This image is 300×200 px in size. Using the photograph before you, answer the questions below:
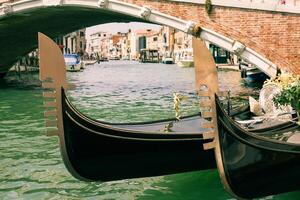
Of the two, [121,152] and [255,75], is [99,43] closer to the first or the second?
[255,75]

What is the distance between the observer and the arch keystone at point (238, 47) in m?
7.41

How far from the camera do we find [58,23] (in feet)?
42.0

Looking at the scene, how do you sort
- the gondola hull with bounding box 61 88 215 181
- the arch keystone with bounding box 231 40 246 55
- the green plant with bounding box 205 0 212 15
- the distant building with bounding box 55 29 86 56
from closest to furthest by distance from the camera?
the gondola hull with bounding box 61 88 215 181 → the arch keystone with bounding box 231 40 246 55 → the green plant with bounding box 205 0 212 15 → the distant building with bounding box 55 29 86 56

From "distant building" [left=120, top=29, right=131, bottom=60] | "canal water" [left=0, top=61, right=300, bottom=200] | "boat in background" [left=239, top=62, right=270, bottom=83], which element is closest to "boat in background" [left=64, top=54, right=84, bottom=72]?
"boat in background" [left=239, top=62, right=270, bottom=83]

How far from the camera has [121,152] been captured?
131 inches

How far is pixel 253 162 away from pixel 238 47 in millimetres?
4691

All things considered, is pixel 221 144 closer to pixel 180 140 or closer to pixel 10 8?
pixel 180 140

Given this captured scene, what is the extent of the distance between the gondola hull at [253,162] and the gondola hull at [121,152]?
2.09 feet

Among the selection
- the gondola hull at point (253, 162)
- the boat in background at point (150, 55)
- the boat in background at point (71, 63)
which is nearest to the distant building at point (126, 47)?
the boat in background at point (150, 55)

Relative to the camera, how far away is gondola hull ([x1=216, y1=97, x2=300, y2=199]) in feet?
9.28

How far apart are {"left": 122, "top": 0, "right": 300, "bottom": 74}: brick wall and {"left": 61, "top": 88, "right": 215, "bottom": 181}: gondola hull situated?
407 cm

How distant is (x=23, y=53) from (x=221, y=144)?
47.1 feet

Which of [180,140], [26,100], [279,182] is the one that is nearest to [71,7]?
[26,100]

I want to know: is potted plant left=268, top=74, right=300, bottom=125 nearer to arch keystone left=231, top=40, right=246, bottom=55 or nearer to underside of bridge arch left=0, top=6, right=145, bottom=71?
arch keystone left=231, top=40, right=246, bottom=55
